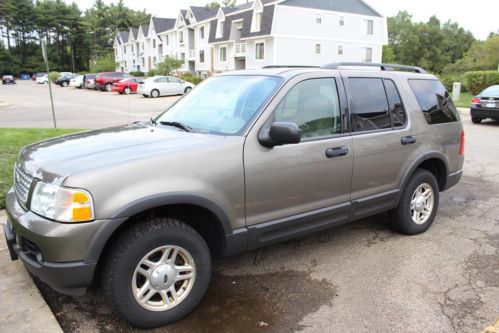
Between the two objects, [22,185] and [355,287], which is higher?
[22,185]

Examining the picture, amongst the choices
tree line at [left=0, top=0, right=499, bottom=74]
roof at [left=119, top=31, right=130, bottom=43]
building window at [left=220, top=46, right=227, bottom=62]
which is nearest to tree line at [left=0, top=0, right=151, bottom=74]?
tree line at [left=0, top=0, right=499, bottom=74]

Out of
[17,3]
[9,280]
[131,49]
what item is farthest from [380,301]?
[17,3]

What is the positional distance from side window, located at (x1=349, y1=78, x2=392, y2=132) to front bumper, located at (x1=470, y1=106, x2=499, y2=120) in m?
12.6

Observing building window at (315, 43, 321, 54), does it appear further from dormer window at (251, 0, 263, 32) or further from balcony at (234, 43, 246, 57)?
balcony at (234, 43, 246, 57)

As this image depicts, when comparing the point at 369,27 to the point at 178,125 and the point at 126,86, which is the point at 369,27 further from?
the point at 178,125

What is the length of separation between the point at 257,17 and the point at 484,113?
102 feet

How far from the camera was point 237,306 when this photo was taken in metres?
3.46

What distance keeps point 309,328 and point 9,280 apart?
8.16ft

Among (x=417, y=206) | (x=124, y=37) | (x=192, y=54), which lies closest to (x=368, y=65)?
(x=417, y=206)

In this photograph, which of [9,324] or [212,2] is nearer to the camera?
[9,324]

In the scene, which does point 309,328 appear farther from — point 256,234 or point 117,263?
point 117,263

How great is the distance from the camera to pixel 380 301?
11.6 ft

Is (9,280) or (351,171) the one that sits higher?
(351,171)

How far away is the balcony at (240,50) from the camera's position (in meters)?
45.7
